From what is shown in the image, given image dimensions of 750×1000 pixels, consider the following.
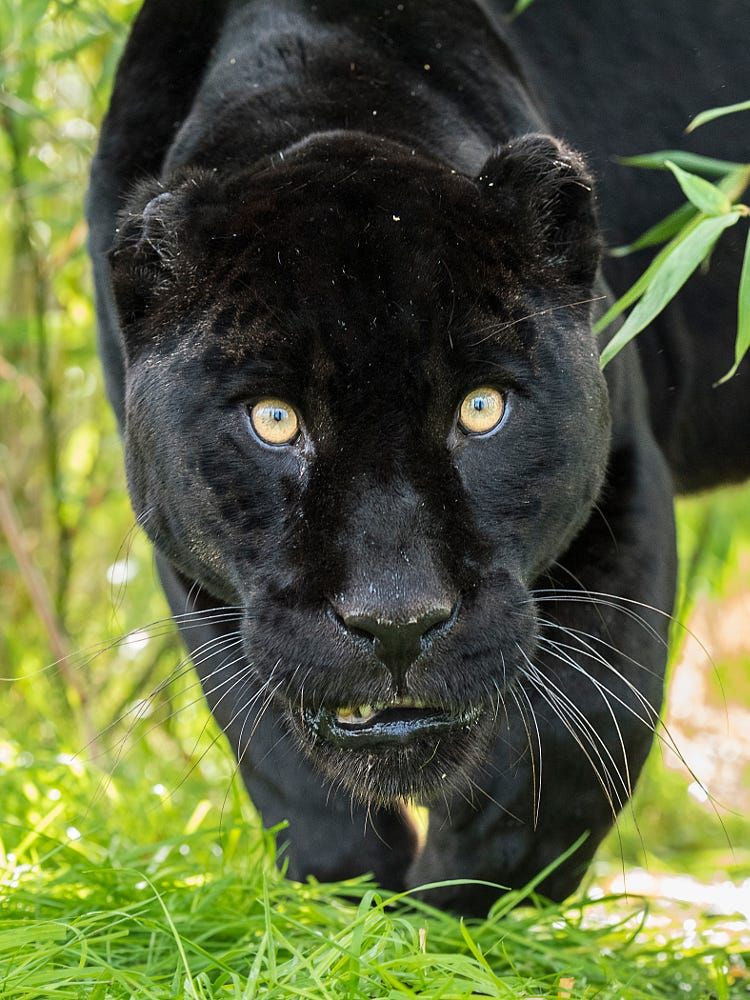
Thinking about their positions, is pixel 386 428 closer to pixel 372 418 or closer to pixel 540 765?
pixel 372 418

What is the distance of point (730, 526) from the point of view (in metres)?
4.51

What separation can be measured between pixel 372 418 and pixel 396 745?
19.1 inches

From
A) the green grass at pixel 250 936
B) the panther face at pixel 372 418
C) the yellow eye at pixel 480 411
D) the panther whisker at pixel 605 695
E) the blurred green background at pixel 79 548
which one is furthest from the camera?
the blurred green background at pixel 79 548

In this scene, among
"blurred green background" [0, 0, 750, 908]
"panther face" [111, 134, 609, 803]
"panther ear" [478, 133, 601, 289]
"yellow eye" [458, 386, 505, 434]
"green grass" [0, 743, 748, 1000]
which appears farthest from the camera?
"blurred green background" [0, 0, 750, 908]

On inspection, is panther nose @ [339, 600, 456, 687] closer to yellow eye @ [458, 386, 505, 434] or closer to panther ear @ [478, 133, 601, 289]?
yellow eye @ [458, 386, 505, 434]

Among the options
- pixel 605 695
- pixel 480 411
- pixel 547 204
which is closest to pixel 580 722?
pixel 605 695

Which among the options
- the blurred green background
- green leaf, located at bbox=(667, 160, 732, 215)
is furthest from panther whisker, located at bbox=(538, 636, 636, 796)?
the blurred green background

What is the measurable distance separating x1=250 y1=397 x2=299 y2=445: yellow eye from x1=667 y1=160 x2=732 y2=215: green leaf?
61cm

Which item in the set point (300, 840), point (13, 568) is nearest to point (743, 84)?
point (300, 840)

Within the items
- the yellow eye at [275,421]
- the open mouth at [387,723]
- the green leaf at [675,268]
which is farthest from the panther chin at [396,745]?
the green leaf at [675,268]

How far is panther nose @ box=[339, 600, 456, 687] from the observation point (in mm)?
1830

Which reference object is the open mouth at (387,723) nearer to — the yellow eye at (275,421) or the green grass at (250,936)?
the green grass at (250,936)

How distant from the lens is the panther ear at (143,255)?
7.27 ft

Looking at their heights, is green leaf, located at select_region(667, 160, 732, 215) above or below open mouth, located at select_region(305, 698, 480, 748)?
above
